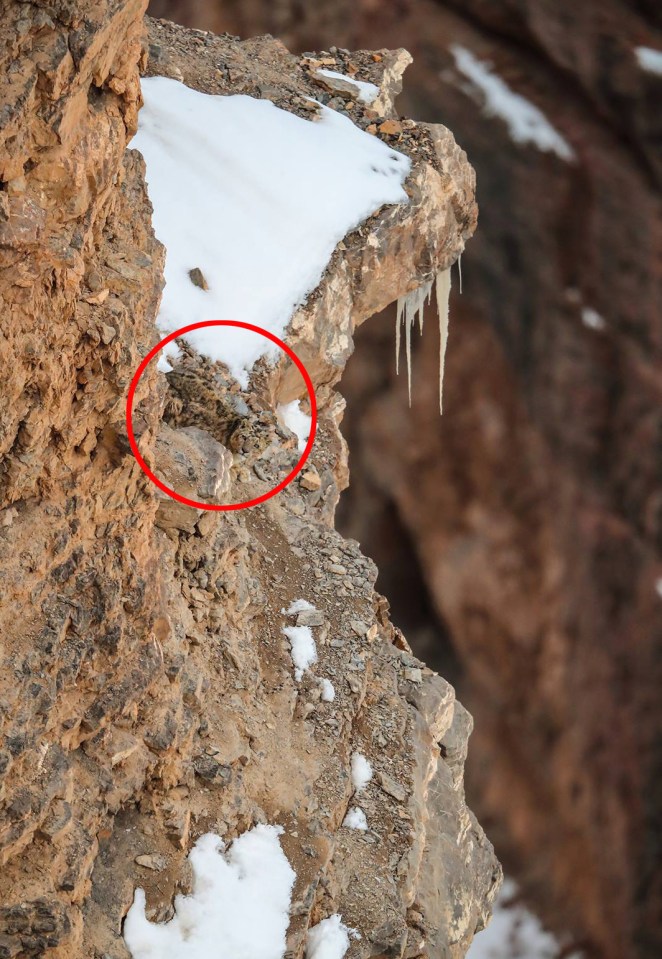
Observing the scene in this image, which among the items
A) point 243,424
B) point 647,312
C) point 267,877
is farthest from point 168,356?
point 647,312

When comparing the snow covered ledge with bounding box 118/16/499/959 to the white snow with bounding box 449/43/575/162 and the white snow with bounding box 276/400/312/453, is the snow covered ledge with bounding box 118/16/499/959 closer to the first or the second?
the white snow with bounding box 276/400/312/453

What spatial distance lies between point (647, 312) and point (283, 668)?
7096mm

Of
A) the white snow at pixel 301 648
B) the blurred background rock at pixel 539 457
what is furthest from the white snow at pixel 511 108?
the white snow at pixel 301 648

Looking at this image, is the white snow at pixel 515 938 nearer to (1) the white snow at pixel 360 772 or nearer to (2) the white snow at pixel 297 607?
(1) the white snow at pixel 360 772

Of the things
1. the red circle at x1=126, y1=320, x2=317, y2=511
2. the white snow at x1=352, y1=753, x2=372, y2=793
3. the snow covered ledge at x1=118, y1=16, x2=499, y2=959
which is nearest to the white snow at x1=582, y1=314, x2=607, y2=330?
the snow covered ledge at x1=118, y1=16, x2=499, y2=959

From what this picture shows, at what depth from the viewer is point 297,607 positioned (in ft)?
24.0

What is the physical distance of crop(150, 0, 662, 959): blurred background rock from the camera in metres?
11.2

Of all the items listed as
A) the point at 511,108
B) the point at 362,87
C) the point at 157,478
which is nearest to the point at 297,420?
the point at 157,478

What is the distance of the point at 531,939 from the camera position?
1335cm

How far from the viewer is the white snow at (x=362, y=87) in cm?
962

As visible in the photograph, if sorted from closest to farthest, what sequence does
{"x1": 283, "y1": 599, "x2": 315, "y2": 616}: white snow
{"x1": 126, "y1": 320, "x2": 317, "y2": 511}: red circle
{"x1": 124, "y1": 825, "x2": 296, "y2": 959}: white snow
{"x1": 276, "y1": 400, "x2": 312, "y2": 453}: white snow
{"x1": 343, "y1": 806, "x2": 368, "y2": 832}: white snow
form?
{"x1": 126, "y1": 320, "x2": 317, "y2": 511}: red circle → {"x1": 124, "y1": 825, "x2": 296, "y2": 959}: white snow → {"x1": 343, "y1": 806, "x2": 368, "y2": 832}: white snow → {"x1": 283, "y1": 599, "x2": 315, "y2": 616}: white snow → {"x1": 276, "y1": 400, "x2": 312, "y2": 453}: white snow

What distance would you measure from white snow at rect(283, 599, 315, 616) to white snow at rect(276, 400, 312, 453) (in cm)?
162

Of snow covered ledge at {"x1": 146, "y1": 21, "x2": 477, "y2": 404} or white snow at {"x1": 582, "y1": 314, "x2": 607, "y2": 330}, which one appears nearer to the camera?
snow covered ledge at {"x1": 146, "y1": 21, "x2": 477, "y2": 404}

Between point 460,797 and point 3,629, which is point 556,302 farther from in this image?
point 3,629
